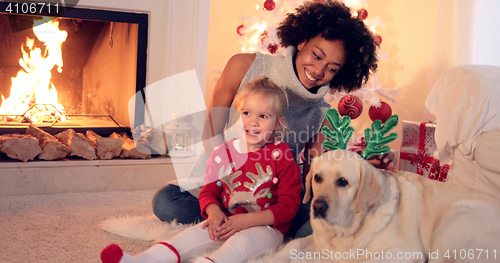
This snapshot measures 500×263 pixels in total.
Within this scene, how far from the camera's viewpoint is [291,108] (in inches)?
62.4

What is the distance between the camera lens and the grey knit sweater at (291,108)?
1.54m

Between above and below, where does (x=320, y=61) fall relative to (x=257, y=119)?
above

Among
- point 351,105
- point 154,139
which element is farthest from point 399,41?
point 154,139

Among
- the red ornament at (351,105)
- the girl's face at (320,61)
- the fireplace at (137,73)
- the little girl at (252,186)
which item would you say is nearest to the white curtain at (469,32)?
the red ornament at (351,105)

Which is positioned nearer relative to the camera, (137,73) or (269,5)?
(137,73)

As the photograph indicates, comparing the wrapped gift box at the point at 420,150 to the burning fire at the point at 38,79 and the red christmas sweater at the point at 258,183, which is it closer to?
the red christmas sweater at the point at 258,183

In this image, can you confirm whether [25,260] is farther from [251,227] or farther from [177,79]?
Result: [177,79]

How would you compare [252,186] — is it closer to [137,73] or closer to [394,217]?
[394,217]

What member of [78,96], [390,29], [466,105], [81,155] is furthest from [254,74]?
[390,29]

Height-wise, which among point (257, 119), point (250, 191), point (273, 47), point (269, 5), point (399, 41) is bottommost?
point (250, 191)

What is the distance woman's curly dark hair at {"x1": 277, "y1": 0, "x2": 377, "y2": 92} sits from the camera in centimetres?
153

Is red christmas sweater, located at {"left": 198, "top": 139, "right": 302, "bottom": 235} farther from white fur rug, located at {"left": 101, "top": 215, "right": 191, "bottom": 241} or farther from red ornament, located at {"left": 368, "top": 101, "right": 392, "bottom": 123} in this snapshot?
red ornament, located at {"left": 368, "top": 101, "right": 392, "bottom": 123}

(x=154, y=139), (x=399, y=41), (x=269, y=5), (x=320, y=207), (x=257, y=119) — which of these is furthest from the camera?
(x=399, y=41)

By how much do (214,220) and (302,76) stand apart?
0.69 metres
